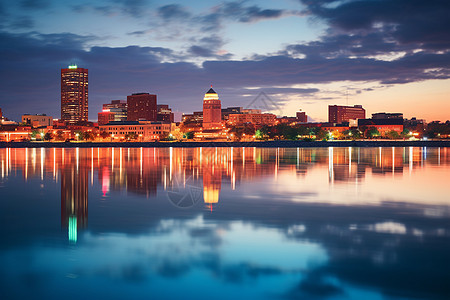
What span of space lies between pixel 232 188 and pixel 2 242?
1385 centimetres

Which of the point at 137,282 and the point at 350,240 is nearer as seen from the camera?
the point at 137,282

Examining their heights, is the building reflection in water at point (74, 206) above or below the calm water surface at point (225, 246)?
above

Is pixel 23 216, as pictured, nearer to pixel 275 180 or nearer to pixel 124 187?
pixel 124 187

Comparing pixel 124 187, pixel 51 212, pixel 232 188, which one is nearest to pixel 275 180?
pixel 232 188

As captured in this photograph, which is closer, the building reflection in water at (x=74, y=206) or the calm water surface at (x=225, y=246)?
the calm water surface at (x=225, y=246)

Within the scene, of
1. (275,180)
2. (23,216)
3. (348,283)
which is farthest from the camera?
(275,180)

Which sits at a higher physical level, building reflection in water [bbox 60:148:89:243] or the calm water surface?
building reflection in water [bbox 60:148:89:243]

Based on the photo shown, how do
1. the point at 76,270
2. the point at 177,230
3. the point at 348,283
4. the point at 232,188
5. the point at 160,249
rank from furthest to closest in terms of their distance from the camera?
the point at 232,188 → the point at 177,230 → the point at 160,249 → the point at 76,270 → the point at 348,283

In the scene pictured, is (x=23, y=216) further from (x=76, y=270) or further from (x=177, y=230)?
(x=76, y=270)

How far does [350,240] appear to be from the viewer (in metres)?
11.4

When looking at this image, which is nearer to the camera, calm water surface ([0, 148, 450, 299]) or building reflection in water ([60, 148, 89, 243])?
calm water surface ([0, 148, 450, 299])

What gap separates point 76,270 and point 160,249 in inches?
86.4

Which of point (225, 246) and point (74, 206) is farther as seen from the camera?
point (74, 206)

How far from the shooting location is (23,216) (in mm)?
15406
